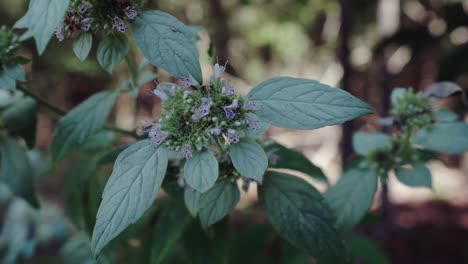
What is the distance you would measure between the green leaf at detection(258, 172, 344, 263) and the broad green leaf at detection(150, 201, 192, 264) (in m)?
0.23

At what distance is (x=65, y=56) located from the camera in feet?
12.0

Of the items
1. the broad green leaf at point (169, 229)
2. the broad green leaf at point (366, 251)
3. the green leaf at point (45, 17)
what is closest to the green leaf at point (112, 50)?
the green leaf at point (45, 17)

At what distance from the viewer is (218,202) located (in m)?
0.72

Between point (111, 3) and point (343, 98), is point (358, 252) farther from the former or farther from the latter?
point (111, 3)

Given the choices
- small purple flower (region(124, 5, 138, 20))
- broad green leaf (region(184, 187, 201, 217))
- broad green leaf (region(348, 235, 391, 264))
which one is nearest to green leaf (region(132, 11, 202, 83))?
small purple flower (region(124, 5, 138, 20))

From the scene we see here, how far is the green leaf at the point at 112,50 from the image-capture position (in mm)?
696

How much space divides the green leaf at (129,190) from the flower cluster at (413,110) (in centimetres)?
55

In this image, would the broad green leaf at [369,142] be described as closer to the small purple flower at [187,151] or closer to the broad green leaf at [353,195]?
the broad green leaf at [353,195]

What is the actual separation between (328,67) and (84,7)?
3146 mm

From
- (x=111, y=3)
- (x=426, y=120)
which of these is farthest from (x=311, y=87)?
(x=426, y=120)

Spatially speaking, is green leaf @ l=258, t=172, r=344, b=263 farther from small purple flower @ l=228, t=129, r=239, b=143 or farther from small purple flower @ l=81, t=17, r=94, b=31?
small purple flower @ l=81, t=17, r=94, b=31

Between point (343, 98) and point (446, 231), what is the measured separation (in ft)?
8.14

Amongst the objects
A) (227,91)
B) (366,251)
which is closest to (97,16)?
(227,91)

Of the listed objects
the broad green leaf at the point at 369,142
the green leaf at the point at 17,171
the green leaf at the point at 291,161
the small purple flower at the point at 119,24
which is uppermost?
the small purple flower at the point at 119,24
